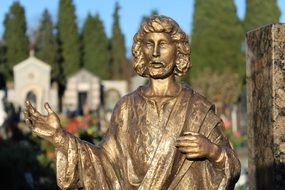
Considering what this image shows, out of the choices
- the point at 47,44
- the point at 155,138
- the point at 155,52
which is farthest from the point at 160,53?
the point at 47,44

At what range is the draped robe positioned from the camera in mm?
4414

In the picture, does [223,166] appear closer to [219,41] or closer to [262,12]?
[262,12]

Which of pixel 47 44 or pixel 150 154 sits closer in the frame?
pixel 150 154

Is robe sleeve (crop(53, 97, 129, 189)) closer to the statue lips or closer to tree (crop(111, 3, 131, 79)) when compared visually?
the statue lips

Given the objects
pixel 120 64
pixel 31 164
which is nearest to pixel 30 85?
pixel 120 64

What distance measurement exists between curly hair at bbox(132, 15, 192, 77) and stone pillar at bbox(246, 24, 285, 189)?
2.80m

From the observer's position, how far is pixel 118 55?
64.9 metres

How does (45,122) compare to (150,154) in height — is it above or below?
above

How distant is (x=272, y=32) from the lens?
7297 millimetres

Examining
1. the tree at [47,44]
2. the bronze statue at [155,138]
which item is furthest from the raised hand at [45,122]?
the tree at [47,44]

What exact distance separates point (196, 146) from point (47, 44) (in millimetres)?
55456

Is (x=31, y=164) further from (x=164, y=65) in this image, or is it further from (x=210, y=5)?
(x=210, y=5)

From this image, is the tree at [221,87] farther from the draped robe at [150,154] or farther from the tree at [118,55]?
the draped robe at [150,154]

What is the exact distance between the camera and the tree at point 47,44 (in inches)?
2285
